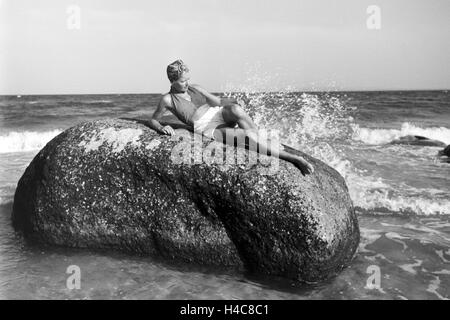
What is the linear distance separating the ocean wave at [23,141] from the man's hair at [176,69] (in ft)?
38.4

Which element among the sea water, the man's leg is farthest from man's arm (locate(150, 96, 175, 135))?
the sea water

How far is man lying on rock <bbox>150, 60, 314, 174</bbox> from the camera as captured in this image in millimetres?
4926

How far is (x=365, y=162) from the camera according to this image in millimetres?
10891

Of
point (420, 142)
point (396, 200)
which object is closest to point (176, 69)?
point (396, 200)

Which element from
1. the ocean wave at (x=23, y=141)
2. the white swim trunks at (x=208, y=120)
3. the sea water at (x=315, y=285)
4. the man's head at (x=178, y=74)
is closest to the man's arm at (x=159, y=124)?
the man's head at (x=178, y=74)

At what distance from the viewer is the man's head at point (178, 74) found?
510 cm

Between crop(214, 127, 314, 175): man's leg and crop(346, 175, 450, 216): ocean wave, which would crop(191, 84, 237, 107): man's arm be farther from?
crop(346, 175, 450, 216): ocean wave

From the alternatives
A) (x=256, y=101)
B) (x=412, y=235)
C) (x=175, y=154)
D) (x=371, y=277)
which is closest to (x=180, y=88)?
(x=175, y=154)

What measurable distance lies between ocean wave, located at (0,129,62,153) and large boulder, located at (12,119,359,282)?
1120 cm

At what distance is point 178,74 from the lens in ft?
16.8

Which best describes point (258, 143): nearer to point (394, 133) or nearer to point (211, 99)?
point (211, 99)

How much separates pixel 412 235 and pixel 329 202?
1980 millimetres

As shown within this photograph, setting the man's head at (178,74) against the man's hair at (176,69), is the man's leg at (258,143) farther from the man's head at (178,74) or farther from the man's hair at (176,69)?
the man's hair at (176,69)
